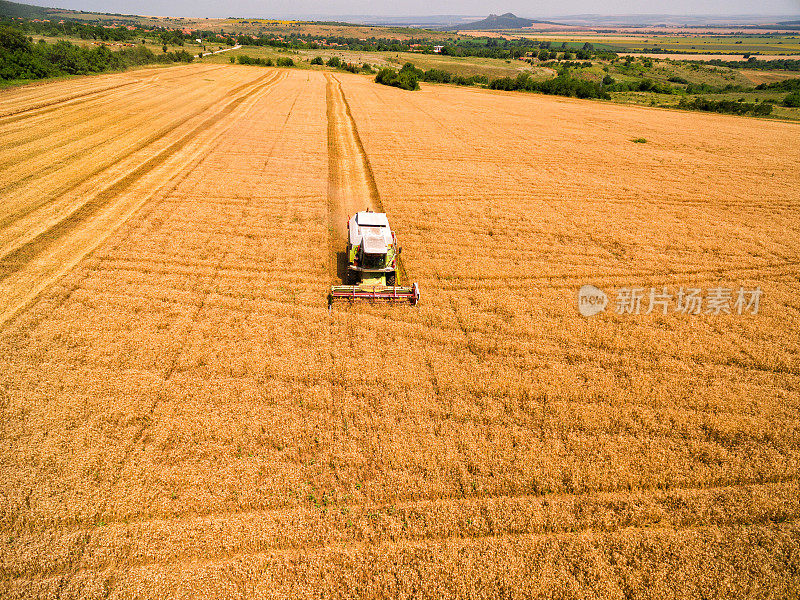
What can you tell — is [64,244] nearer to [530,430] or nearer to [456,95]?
[530,430]

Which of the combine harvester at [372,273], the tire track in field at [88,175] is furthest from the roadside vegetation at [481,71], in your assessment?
the combine harvester at [372,273]

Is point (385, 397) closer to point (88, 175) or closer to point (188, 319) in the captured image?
point (188, 319)

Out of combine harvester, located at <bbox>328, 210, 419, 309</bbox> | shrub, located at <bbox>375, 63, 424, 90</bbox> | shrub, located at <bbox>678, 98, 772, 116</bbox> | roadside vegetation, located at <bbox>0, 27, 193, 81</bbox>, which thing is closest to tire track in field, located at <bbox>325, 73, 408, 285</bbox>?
combine harvester, located at <bbox>328, 210, 419, 309</bbox>

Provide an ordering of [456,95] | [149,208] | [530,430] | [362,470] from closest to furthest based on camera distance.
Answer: [362,470] → [530,430] → [149,208] → [456,95]

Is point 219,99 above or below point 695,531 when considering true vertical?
above

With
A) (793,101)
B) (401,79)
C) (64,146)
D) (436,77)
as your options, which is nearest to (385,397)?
(64,146)

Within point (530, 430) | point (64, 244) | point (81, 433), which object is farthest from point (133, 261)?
point (530, 430)

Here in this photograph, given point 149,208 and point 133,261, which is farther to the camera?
point 149,208

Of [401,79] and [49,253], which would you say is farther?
[401,79]

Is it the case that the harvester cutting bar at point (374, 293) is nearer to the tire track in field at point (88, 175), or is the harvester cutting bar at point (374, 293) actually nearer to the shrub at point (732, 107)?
the tire track in field at point (88, 175)
